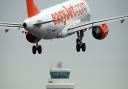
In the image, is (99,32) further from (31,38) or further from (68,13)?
(31,38)

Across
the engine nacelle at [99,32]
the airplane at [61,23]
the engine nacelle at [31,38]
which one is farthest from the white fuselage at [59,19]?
the engine nacelle at [31,38]

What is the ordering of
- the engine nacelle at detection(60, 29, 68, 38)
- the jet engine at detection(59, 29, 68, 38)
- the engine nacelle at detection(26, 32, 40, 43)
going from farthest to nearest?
the engine nacelle at detection(26, 32, 40, 43) < the engine nacelle at detection(60, 29, 68, 38) < the jet engine at detection(59, 29, 68, 38)

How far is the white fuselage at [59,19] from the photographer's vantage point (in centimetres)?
15862

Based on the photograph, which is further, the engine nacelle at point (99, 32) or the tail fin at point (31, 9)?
the engine nacelle at point (99, 32)

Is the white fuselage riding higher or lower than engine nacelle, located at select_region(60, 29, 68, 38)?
higher

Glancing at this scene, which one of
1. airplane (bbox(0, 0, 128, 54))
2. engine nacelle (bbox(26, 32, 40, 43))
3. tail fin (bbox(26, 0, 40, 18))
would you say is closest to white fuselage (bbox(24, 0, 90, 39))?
airplane (bbox(0, 0, 128, 54))

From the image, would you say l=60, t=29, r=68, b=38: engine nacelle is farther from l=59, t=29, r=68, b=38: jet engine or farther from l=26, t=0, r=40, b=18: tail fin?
l=26, t=0, r=40, b=18: tail fin

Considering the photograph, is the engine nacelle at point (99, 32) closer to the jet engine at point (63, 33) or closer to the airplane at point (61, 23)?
the airplane at point (61, 23)

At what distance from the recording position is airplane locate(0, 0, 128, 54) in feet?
522

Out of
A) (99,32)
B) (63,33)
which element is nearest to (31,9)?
(63,33)

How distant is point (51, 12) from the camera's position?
16500 cm

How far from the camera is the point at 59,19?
548ft

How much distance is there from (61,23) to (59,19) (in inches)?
69.3

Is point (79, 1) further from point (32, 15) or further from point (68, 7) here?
point (32, 15)
